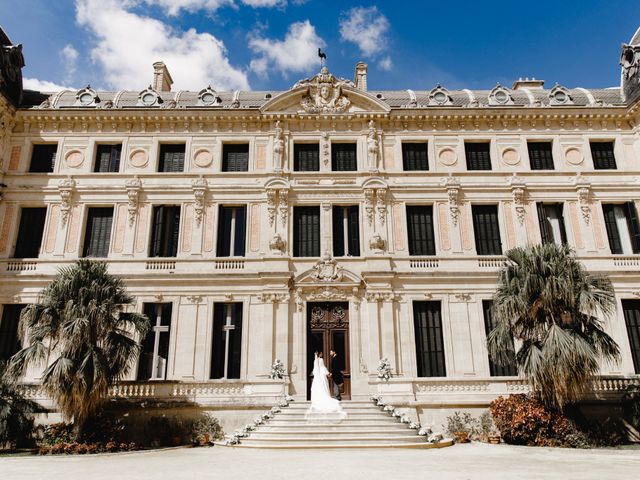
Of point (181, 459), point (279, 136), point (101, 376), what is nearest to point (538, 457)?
point (181, 459)

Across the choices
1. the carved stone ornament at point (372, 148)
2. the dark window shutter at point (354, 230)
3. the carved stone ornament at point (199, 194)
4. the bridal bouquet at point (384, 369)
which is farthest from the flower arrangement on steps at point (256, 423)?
the carved stone ornament at point (372, 148)

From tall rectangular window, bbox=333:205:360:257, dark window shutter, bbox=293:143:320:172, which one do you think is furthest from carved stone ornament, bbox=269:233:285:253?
dark window shutter, bbox=293:143:320:172

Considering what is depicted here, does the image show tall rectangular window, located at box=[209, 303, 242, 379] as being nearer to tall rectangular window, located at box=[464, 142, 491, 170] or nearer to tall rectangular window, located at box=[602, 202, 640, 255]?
tall rectangular window, located at box=[464, 142, 491, 170]

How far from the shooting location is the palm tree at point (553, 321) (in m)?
15.8

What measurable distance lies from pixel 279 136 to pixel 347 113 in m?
3.46

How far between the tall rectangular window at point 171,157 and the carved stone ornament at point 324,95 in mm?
6286

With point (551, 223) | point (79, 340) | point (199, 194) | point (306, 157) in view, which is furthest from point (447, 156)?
point (79, 340)

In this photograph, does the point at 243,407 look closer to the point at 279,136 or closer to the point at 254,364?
the point at 254,364

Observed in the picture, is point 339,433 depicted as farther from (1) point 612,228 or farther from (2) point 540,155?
(2) point 540,155

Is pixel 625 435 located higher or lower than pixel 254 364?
lower

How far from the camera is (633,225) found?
2286 cm

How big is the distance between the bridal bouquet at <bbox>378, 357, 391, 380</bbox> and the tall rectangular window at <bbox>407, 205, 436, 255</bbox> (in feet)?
17.3

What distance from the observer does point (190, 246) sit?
22438mm

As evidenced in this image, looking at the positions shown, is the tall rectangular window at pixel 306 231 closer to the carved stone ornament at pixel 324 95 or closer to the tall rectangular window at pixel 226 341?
the tall rectangular window at pixel 226 341
